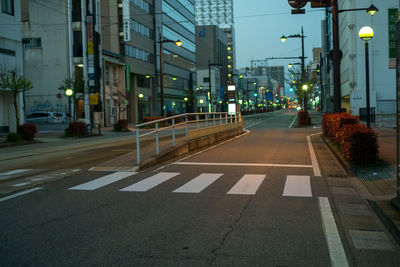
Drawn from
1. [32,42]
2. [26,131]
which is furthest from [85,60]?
[26,131]

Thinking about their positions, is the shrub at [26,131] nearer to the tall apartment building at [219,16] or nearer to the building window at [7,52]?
the building window at [7,52]

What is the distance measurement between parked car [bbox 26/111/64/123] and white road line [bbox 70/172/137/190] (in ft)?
115

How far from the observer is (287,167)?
12023mm

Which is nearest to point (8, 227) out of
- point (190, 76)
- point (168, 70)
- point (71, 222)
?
point (71, 222)

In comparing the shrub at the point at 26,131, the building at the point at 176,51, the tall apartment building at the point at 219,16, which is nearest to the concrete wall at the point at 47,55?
the building at the point at 176,51

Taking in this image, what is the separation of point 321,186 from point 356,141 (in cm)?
287

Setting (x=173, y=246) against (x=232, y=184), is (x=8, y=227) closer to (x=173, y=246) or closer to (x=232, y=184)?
(x=173, y=246)

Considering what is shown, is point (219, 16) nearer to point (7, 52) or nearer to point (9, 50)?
point (9, 50)

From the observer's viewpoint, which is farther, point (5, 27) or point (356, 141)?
point (5, 27)

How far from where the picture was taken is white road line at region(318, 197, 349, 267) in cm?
448

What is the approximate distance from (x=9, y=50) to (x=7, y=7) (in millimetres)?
3116

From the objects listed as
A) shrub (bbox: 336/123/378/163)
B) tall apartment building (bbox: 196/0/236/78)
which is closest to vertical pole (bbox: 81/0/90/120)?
shrub (bbox: 336/123/378/163)

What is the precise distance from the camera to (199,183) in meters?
9.45

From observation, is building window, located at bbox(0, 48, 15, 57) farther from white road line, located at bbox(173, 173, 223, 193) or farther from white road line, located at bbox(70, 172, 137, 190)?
white road line, located at bbox(173, 173, 223, 193)
